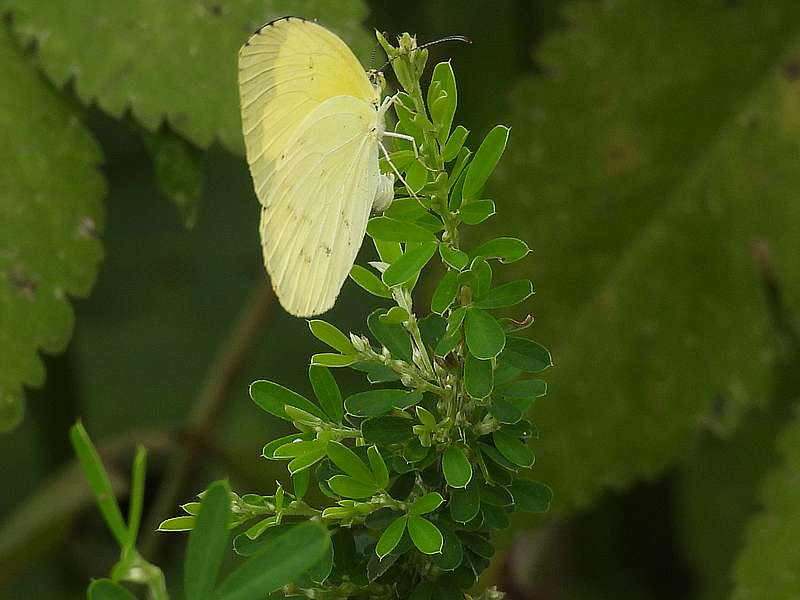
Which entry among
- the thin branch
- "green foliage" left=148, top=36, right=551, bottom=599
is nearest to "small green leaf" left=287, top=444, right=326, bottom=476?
"green foliage" left=148, top=36, right=551, bottom=599

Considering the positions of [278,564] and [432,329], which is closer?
[278,564]

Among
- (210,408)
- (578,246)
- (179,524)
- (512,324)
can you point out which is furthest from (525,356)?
(210,408)

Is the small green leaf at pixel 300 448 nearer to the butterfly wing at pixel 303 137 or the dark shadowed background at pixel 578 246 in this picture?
the butterfly wing at pixel 303 137

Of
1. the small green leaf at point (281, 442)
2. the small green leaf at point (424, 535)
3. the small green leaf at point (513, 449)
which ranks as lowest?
the small green leaf at point (281, 442)

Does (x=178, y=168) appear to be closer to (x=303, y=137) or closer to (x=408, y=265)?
(x=303, y=137)

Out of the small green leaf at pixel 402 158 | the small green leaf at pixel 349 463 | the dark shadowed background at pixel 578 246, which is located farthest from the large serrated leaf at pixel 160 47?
the small green leaf at pixel 349 463

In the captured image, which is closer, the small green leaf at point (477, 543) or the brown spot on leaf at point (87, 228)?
the small green leaf at point (477, 543)

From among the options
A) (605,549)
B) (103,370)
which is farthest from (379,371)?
(103,370)
